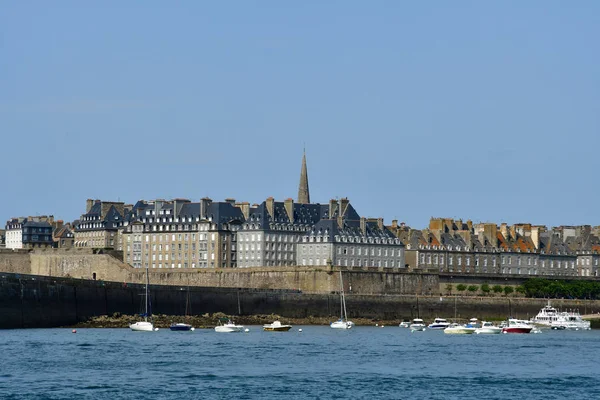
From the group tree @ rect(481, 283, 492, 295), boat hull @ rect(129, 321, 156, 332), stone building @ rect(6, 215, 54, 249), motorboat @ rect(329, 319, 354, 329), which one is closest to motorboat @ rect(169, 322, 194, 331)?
boat hull @ rect(129, 321, 156, 332)

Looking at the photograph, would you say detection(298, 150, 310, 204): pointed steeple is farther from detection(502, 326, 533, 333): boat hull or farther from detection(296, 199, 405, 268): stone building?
detection(502, 326, 533, 333): boat hull

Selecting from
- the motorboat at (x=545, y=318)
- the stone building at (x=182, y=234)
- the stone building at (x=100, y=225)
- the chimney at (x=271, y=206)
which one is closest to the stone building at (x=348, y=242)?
the chimney at (x=271, y=206)

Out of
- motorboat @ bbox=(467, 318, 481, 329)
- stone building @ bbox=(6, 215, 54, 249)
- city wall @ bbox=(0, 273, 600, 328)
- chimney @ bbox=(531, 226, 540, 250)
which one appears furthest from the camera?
stone building @ bbox=(6, 215, 54, 249)

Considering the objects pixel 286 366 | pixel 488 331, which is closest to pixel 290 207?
pixel 488 331

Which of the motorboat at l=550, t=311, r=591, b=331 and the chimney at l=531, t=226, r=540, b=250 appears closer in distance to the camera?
the motorboat at l=550, t=311, r=591, b=331

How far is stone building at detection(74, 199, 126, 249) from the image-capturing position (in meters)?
128

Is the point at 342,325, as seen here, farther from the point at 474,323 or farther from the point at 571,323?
the point at 571,323

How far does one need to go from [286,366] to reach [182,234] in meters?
62.0

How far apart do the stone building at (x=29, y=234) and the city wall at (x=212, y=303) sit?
4421 cm

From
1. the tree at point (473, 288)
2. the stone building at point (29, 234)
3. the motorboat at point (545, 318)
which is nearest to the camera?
the motorboat at point (545, 318)

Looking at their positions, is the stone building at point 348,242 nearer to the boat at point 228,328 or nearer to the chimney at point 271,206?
the chimney at point 271,206

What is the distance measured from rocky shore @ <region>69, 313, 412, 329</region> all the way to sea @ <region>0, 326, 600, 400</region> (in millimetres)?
4441

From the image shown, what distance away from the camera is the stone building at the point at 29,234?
138 m

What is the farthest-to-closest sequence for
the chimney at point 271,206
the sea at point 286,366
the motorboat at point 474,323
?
the chimney at point 271,206 → the motorboat at point 474,323 → the sea at point 286,366
